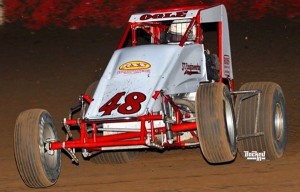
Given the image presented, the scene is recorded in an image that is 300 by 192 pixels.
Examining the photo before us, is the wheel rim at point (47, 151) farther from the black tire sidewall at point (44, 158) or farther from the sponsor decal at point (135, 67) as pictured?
the sponsor decal at point (135, 67)

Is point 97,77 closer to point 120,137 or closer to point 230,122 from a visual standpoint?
point 120,137

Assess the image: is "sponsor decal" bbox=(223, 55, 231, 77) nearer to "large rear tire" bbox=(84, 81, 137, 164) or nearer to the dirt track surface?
the dirt track surface

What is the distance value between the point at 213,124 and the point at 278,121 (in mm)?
1684

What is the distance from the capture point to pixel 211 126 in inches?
286

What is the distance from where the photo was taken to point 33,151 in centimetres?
750

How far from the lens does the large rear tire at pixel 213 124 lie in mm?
7262

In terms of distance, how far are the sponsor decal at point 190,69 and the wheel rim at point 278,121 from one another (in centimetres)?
89

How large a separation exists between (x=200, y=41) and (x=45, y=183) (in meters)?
2.28

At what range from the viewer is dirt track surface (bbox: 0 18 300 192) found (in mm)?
7777

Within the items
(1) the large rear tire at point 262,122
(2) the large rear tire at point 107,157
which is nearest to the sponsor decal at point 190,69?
(1) the large rear tire at point 262,122

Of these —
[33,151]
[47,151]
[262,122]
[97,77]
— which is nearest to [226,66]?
[262,122]

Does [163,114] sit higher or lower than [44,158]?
higher

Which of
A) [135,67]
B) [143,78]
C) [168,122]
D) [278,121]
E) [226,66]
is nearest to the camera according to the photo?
[168,122]

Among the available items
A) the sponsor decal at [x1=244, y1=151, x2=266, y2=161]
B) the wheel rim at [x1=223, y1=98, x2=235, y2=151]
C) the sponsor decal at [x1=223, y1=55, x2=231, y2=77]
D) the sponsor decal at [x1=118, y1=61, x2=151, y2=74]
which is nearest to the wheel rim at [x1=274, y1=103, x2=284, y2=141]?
the sponsor decal at [x1=244, y1=151, x2=266, y2=161]
